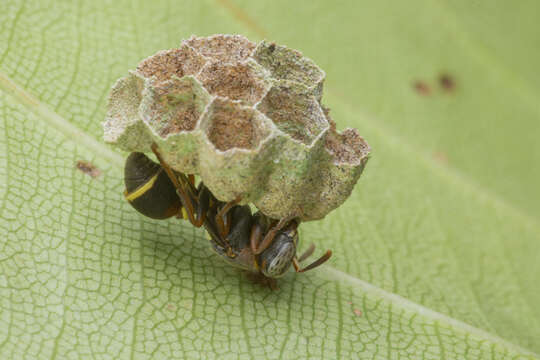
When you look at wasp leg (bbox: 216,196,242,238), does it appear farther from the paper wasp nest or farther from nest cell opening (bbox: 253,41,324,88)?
nest cell opening (bbox: 253,41,324,88)

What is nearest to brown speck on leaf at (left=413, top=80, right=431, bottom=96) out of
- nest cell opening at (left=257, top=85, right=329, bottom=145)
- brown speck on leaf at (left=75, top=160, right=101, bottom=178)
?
nest cell opening at (left=257, top=85, right=329, bottom=145)

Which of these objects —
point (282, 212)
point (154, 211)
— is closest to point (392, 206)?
point (282, 212)

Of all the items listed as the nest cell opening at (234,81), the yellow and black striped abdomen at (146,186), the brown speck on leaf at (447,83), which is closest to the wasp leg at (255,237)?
the yellow and black striped abdomen at (146,186)

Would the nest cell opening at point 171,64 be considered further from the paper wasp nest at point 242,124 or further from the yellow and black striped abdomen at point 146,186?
the yellow and black striped abdomen at point 146,186

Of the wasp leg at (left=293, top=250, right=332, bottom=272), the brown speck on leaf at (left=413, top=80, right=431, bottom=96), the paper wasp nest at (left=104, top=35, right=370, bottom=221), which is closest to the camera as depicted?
the paper wasp nest at (left=104, top=35, right=370, bottom=221)

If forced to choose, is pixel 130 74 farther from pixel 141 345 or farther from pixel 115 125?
pixel 141 345
